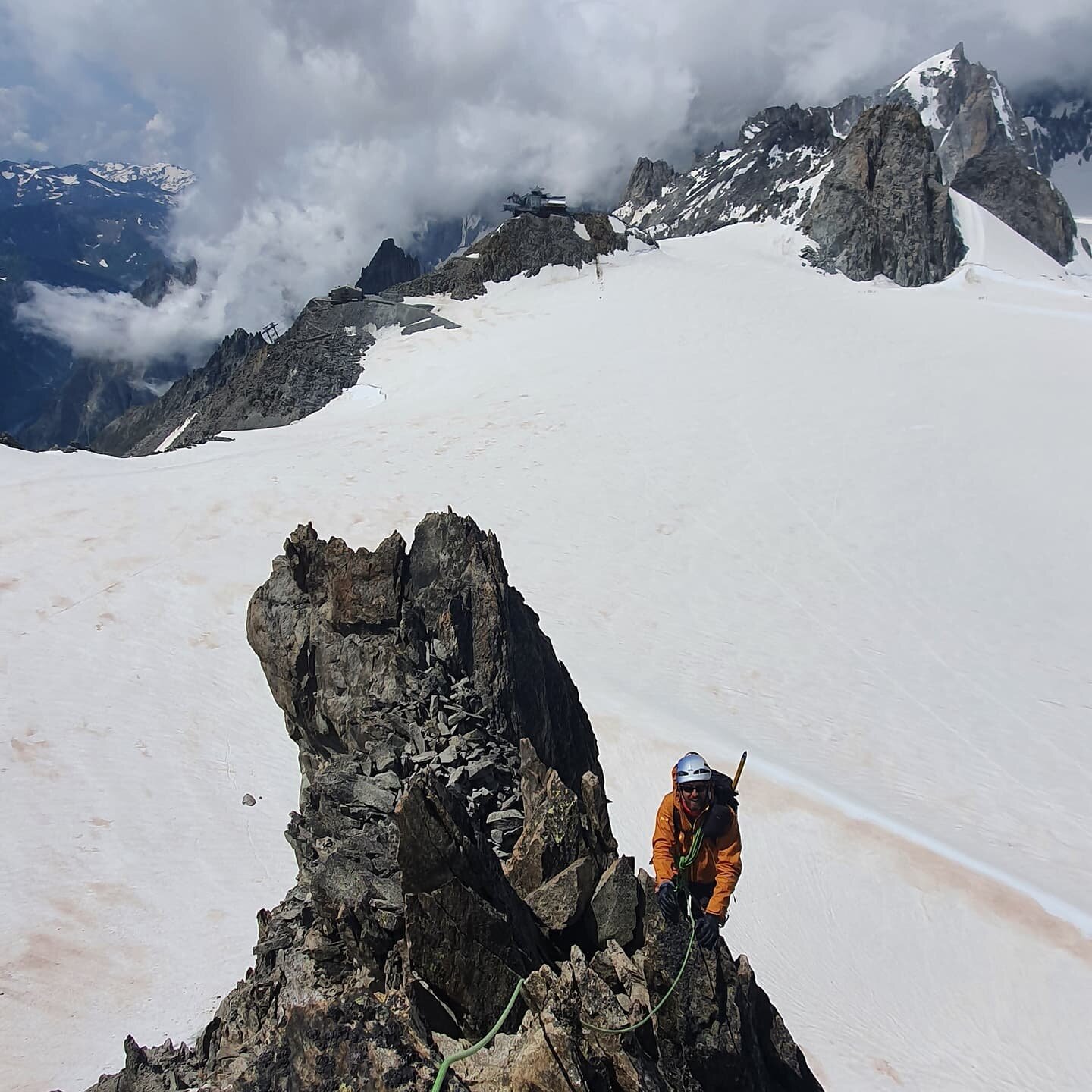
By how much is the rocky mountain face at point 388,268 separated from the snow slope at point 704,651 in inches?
4736

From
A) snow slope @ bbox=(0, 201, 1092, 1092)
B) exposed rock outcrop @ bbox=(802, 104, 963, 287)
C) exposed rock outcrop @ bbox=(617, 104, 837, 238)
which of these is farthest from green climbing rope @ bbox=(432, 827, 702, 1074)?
exposed rock outcrop @ bbox=(617, 104, 837, 238)

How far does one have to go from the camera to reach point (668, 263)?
3944cm

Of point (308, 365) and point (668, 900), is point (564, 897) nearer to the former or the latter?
point (668, 900)

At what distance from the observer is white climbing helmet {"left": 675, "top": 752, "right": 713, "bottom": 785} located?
582 cm

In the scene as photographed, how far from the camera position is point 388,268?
5773 inches

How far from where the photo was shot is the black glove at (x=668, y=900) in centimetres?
547

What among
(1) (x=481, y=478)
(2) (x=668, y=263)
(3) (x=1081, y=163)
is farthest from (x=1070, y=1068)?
(3) (x=1081, y=163)

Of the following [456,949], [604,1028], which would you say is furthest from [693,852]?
[456,949]

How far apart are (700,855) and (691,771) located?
818 mm

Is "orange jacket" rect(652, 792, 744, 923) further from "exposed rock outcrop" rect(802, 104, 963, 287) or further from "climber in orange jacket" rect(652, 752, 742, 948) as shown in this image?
"exposed rock outcrop" rect(802, 104, 963, 287)

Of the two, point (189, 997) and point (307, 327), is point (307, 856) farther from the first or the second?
point (307, 327)

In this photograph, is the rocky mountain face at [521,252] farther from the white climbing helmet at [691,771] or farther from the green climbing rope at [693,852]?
the green climbing rope at [693,852]

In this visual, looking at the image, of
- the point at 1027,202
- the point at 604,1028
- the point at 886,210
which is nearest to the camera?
the point at 604,1028

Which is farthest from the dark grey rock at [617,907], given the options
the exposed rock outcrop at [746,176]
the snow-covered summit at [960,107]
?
the snow-covered summit at [960,107]
